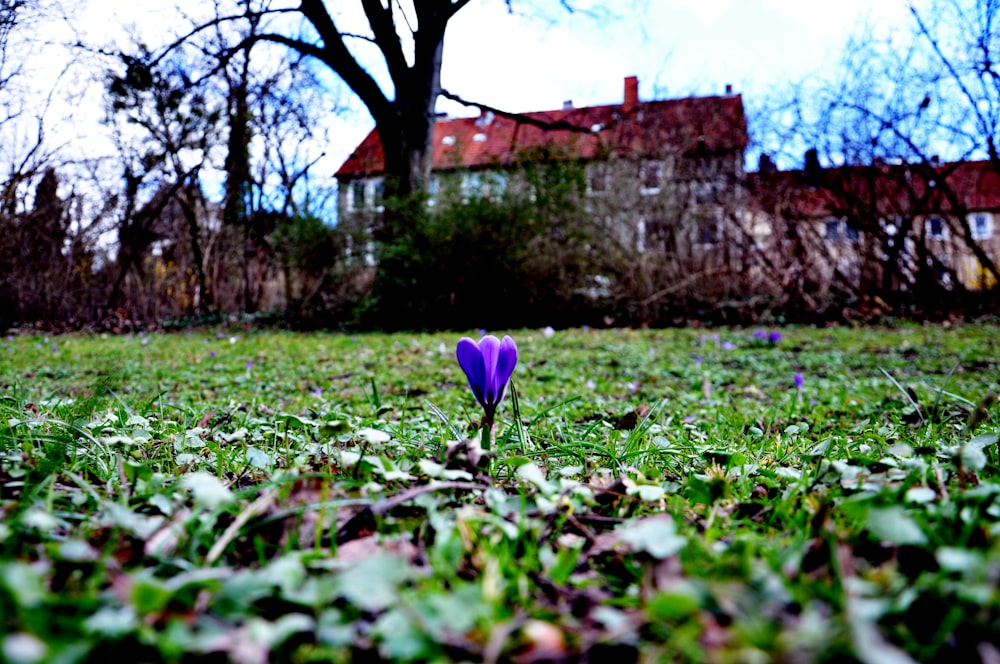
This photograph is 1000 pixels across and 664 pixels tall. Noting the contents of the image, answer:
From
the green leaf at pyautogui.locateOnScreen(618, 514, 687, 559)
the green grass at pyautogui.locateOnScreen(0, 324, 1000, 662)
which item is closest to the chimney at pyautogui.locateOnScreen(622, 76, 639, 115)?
the green grass at pyautogui.locateOnScreen(0, 324, 1000, 662)

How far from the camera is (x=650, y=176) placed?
38.0 feet

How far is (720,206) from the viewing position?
1097cm

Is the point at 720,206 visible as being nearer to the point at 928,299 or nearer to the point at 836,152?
the point at 836,152

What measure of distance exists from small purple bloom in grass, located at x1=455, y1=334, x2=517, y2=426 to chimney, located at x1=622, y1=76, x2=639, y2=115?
11.9 m

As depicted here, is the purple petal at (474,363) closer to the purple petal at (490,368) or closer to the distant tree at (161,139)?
the purple petal at (490,368)

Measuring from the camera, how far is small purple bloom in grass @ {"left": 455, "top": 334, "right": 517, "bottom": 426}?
52.1 inches

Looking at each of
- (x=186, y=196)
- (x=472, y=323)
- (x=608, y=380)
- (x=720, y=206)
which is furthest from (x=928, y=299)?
(x=186, y=196)

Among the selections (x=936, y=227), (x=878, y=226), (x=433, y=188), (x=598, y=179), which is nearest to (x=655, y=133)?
(x=598, y=179)

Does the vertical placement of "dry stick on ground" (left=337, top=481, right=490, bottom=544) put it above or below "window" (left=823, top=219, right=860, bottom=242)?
below

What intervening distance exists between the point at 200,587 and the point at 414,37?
11.3 metres

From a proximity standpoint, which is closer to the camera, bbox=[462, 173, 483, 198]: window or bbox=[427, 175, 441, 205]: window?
bbox=[462, 173, 483, 198]: window

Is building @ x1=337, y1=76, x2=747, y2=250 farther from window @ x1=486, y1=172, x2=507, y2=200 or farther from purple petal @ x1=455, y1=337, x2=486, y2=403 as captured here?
purple petal @ x1=455, y1=337, x2=486, y2=403

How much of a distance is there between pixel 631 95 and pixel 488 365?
12.9m

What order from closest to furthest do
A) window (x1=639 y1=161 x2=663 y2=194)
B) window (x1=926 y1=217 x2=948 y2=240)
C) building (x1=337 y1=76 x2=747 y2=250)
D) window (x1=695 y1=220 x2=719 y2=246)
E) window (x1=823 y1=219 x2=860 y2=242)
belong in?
window (x1=926 y1=217 x2=948 y2=240) → window (x1=823 y1=219 x2=860 y2=242) → window (x1=695 y1=220 x2=719 y2=246) → building (x1=337 y1=76 x2=747 y2=250) → window (x1=639 y1=161 x2=663 y2=194)
